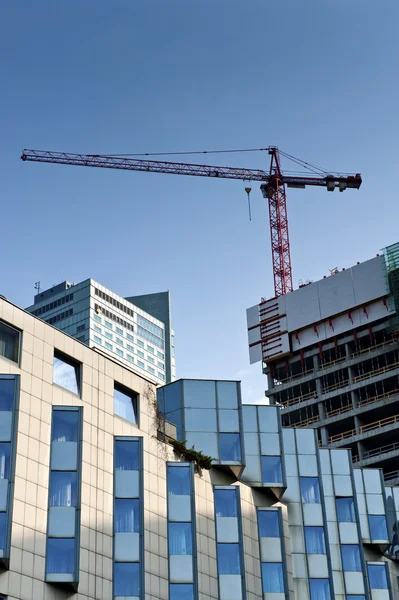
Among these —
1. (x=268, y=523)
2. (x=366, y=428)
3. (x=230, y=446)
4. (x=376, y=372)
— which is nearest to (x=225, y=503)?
(x=230, y=446)

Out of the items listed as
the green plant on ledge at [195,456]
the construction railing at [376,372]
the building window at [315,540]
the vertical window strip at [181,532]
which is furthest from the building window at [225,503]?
the construction railing at [376,372]

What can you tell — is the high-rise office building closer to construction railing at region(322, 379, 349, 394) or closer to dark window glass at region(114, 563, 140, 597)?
dark window glass at region(114, 563, 140, 597)

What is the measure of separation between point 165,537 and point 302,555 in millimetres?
16317

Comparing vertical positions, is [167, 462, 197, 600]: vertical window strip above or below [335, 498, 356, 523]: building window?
below

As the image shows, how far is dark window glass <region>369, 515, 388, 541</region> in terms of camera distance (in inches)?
3346

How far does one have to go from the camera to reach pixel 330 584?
7775cm

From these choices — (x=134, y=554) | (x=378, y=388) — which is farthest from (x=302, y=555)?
(x=378, y=388)

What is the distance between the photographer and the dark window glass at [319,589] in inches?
3014

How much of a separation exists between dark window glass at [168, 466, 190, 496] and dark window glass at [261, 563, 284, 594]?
8.93 metres

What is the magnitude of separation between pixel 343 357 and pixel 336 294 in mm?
9394

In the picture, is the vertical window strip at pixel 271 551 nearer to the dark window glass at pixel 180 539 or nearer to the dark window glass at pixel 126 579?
the dark window glass at pixel 180 539

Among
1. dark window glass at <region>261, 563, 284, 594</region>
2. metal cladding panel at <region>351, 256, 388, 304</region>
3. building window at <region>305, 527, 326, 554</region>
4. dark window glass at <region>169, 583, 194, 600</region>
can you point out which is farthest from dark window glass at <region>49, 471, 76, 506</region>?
metal cladding panel at <region>351, 256, 388, 304</region>

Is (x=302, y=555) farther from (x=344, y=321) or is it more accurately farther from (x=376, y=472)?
(x=344, y=321)

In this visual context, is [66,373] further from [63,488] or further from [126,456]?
[63,488]
